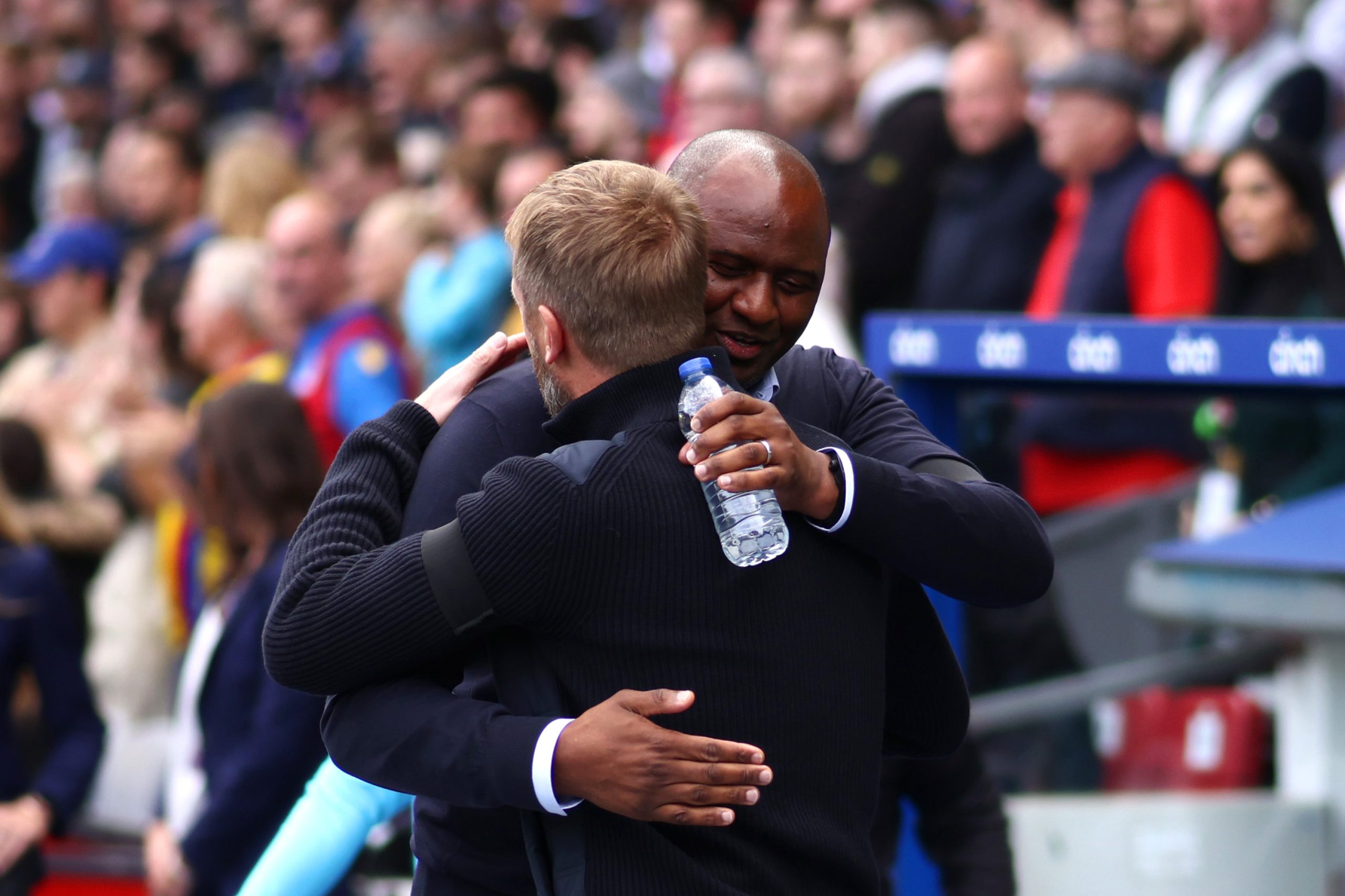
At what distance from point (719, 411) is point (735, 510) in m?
0.10

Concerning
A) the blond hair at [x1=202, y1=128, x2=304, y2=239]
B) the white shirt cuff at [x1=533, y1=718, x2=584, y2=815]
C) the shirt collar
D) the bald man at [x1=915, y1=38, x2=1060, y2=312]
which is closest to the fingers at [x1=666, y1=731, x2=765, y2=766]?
the white shirt cuff at [x1=533, y1=718, x2=584, y2=815]

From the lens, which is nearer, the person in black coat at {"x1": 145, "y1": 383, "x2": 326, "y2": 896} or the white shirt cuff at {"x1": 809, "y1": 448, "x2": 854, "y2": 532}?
the white shirt cuff at {"x1": 809, "y1": 448, "x2": 854, "y2": 532}

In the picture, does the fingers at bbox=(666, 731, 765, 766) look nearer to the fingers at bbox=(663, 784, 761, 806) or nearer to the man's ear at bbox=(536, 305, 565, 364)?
the fingers at bbox=(663, 784, 761, 806)

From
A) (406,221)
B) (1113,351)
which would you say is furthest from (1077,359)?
(406,221)

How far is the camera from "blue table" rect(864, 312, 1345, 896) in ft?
8.90

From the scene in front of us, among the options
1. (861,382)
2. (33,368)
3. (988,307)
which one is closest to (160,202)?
(33,368)

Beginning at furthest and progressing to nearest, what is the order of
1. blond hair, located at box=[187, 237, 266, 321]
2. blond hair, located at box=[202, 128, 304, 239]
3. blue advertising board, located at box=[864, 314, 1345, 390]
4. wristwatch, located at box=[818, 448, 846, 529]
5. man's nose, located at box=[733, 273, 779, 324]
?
1. blond hair, located at box=[202, 128, 304, 239]
2. blond hair, located at box=[187, 237, 266, 321]
3. blue advertising board, located at box=[864, 314, 1345, 390]
4. man's nose, located at box=[733, 273, 779, 324]
5. wristwatch, located at box=[818, 448, 846, 529]

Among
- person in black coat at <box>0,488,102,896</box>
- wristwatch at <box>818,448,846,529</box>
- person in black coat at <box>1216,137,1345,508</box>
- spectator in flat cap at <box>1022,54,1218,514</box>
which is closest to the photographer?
wristwatch at <box>818,448,846,529</box>

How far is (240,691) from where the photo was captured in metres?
3.39

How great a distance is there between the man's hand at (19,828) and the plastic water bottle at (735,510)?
2253 mm

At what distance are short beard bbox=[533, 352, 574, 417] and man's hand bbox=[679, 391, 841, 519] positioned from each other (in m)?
0.18

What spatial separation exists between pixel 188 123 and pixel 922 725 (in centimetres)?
851

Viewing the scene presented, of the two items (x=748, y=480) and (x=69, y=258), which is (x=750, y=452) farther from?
(x=69, y=258)

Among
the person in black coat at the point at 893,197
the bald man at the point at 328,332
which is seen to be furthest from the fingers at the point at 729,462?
the person in black coat at the point at 893,197
